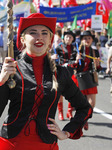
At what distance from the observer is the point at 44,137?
1996 millimetres

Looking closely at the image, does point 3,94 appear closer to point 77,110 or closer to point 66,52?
point 77,110

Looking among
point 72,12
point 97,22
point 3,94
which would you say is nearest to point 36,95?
point 3,94

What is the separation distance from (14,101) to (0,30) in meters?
10.5

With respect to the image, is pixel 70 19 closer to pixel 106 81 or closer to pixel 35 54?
pixel 106 81

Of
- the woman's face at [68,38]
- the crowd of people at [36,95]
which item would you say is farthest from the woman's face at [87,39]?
the crowd of people at [36,95]

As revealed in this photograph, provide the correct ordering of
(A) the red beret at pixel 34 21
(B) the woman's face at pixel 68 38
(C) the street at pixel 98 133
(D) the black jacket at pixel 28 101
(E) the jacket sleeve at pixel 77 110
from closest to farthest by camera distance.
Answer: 1. (D) the black jacket at pixel 28 101
2. (A) the red beret at pixel 34 21
3. (E) the jacket sleeve at pixel 77 110
4. (C) the street at pixel 98 133
5. (B) the woman's face at pixel 68 38

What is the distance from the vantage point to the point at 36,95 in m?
2.02

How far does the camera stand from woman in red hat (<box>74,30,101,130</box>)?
18.9ft

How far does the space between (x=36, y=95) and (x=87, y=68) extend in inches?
154

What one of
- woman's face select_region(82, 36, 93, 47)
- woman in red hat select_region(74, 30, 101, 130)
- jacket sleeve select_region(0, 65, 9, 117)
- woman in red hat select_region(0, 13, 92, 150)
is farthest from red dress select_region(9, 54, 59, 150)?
woman's face select_region(82, 36, 93, 47)

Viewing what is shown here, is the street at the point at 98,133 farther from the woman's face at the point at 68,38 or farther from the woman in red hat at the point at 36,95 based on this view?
the woman in red hat at the point at 36,95

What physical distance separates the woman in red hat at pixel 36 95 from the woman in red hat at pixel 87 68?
11.6 ft

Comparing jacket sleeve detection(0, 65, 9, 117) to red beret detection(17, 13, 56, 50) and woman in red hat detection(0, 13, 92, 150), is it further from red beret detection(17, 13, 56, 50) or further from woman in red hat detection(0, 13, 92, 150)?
red beret detection(17, 13, 56, 50)

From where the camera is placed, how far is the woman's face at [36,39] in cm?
208
